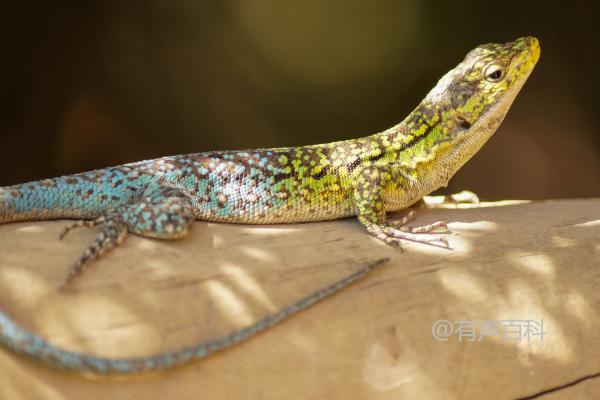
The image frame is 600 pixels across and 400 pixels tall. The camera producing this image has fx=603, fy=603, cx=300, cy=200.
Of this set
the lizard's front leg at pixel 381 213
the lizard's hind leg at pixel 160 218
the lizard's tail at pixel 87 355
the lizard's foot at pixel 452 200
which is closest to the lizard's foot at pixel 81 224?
the lizard's hind leg at pixel 160 218

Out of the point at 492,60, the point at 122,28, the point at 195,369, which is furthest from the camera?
the point at 122,28

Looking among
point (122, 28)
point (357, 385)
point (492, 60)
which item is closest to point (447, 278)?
point (357, 385)

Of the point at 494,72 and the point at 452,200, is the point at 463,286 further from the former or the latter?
the point at 452,200

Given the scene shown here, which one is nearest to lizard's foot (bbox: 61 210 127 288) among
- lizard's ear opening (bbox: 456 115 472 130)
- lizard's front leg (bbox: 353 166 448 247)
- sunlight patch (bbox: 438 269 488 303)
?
lizard's front leg (bbox: 353 166 448 247)

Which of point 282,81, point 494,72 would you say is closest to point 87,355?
point 494,72

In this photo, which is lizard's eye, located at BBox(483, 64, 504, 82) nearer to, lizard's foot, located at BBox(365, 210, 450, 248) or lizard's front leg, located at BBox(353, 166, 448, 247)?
lizard's front leg, located at BBox(353, 166, 448, 247)

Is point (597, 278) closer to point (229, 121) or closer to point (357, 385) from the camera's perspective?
point (357, 385)

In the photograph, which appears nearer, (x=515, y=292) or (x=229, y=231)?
(x=515, y=292)
